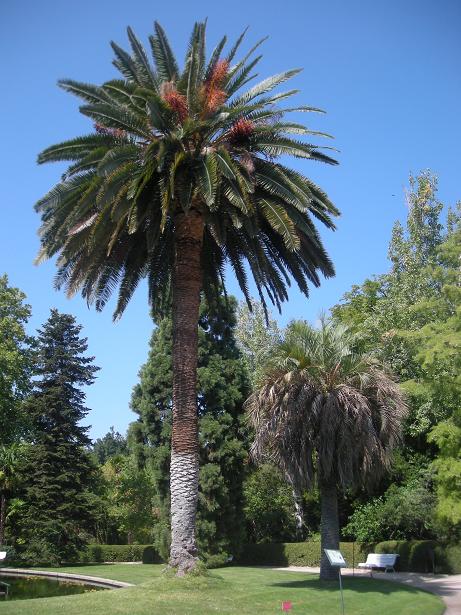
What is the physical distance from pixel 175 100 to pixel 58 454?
33057 millimetres

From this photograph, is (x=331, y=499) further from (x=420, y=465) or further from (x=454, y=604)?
(x=420, y=465)

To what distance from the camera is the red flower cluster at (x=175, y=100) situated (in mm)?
16641

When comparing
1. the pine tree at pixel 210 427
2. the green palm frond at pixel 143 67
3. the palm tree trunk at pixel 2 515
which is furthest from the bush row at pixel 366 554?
the green palm frond at pixel 143 67

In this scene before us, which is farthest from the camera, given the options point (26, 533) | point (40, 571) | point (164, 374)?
point (26, 533)

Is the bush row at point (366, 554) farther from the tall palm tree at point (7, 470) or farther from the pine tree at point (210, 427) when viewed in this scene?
the tall palm tree at point (7, 470)

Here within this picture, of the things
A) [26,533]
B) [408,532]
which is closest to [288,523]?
[408,532]

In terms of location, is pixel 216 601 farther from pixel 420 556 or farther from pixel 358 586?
pixel 420 556

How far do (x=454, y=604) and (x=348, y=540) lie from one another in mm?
22514

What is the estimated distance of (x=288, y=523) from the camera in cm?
4316

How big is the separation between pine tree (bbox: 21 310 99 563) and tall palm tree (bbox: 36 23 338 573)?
2796cm

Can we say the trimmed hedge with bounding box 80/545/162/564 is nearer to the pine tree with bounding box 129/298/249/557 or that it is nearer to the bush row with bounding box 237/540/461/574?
the bush row with bounding box 237/540/461/574

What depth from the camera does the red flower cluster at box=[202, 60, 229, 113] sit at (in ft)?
56.2

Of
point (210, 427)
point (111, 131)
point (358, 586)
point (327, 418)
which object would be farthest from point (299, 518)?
point (111, 131)

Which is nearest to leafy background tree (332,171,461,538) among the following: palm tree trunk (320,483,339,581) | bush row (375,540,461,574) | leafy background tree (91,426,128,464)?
bush row (375,540,461,574)
